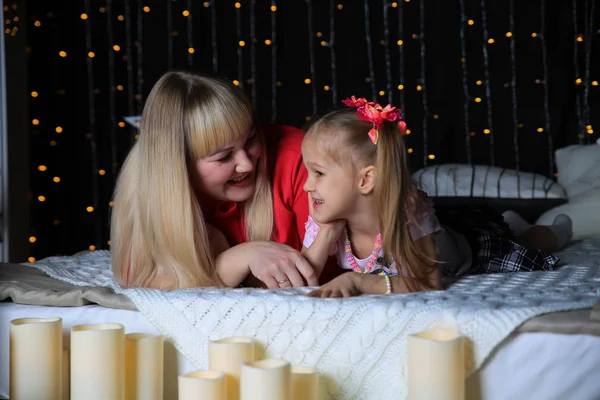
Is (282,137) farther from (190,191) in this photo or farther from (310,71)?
(310,71)

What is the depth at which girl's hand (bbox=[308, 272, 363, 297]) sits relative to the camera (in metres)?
1.50

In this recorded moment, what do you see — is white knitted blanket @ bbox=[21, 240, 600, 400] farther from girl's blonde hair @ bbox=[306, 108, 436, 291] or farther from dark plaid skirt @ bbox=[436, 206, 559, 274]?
dark plaid skirt @ bbox=[436, 206, 559, 274]

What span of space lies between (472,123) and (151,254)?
2.13m

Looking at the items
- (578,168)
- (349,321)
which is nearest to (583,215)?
(578,168)

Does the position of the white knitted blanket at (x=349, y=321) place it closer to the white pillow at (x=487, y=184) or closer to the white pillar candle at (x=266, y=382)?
the white pillar candle at (x=266, y=382)

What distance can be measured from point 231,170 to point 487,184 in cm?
161

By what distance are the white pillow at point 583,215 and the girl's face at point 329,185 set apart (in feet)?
4.73

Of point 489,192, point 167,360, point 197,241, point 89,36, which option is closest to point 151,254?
point 197,241

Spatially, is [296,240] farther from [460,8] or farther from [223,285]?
[460,8]

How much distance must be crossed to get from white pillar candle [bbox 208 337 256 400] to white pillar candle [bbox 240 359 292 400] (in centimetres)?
8

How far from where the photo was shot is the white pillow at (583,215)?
292 cm

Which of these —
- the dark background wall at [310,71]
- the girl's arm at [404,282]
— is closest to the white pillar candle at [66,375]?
the girl's arm at [404,282]

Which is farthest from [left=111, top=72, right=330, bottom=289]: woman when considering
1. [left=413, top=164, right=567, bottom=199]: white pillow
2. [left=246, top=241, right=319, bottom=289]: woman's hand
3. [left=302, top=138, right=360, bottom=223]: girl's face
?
[left=413, top=164, right=567, bottom=199]: white pillow

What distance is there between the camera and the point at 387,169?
66.8 inches
